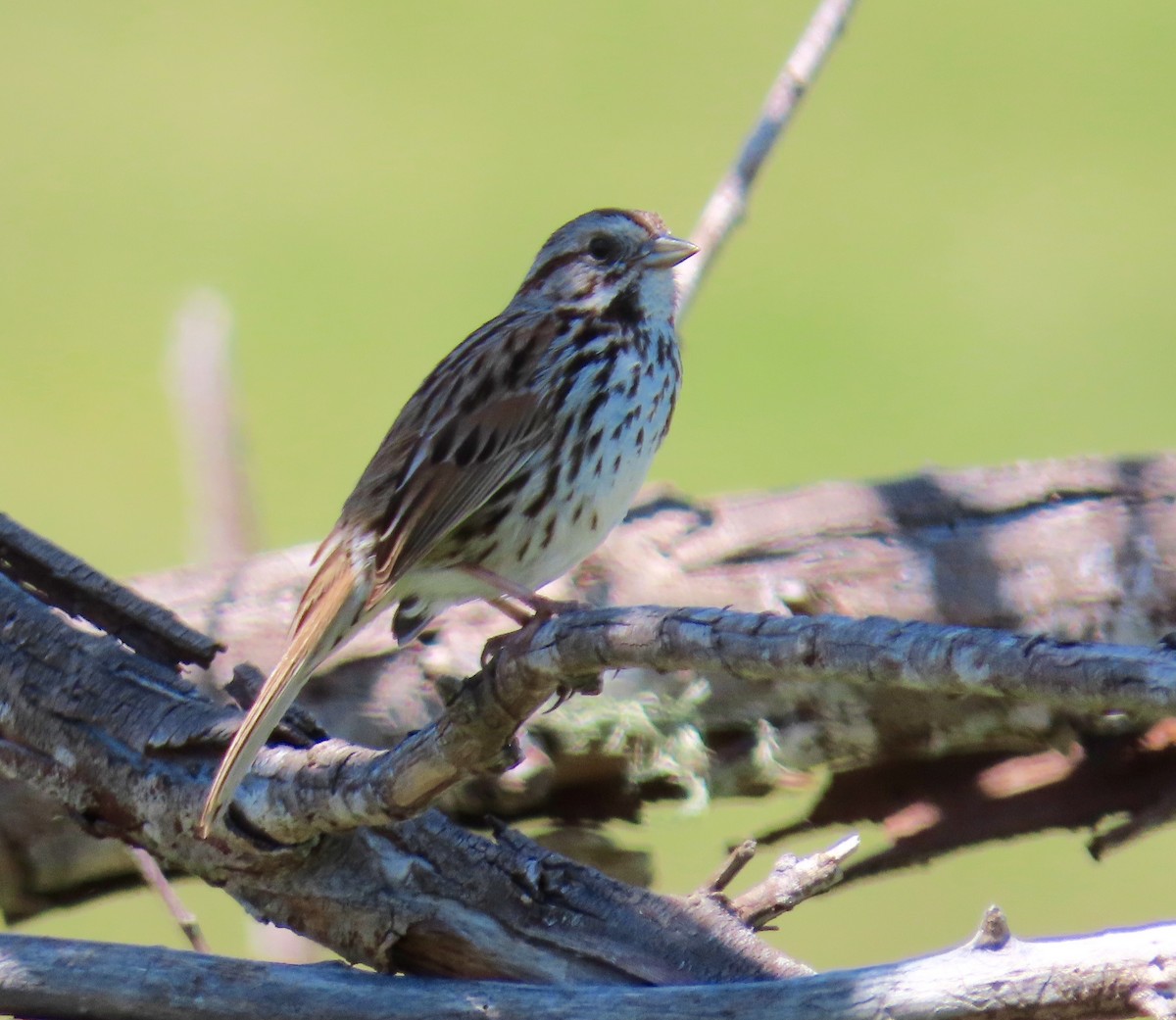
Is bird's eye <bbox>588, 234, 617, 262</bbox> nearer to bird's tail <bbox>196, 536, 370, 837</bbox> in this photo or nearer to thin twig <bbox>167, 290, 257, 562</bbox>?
bird's tail <bbox>196, 536, 370, 837</bbox>

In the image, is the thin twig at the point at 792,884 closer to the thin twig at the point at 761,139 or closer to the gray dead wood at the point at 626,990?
the gray dead wood at the point at 626,990

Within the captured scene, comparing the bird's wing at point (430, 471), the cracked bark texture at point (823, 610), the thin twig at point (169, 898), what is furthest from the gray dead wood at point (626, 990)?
the cracked bark texture at point (823, 610)

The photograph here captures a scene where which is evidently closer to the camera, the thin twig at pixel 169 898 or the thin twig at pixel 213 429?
the thin twig at pixel 169 898

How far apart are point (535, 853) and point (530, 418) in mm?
977

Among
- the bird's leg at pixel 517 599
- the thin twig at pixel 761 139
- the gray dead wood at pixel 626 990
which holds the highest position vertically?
the thin twig at pixel 761 139

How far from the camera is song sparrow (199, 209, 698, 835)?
327cm

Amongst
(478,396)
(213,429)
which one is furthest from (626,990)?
(213,429)

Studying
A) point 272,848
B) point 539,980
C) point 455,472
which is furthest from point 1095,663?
point 455,472

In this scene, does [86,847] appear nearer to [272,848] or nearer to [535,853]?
[272,848]

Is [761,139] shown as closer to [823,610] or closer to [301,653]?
[823,610]

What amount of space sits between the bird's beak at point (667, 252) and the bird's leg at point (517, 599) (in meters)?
0.75

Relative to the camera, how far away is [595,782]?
12.2 feet

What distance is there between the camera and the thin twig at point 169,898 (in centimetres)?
327

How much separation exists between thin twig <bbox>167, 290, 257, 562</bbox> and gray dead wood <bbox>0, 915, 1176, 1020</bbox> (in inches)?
84.9
